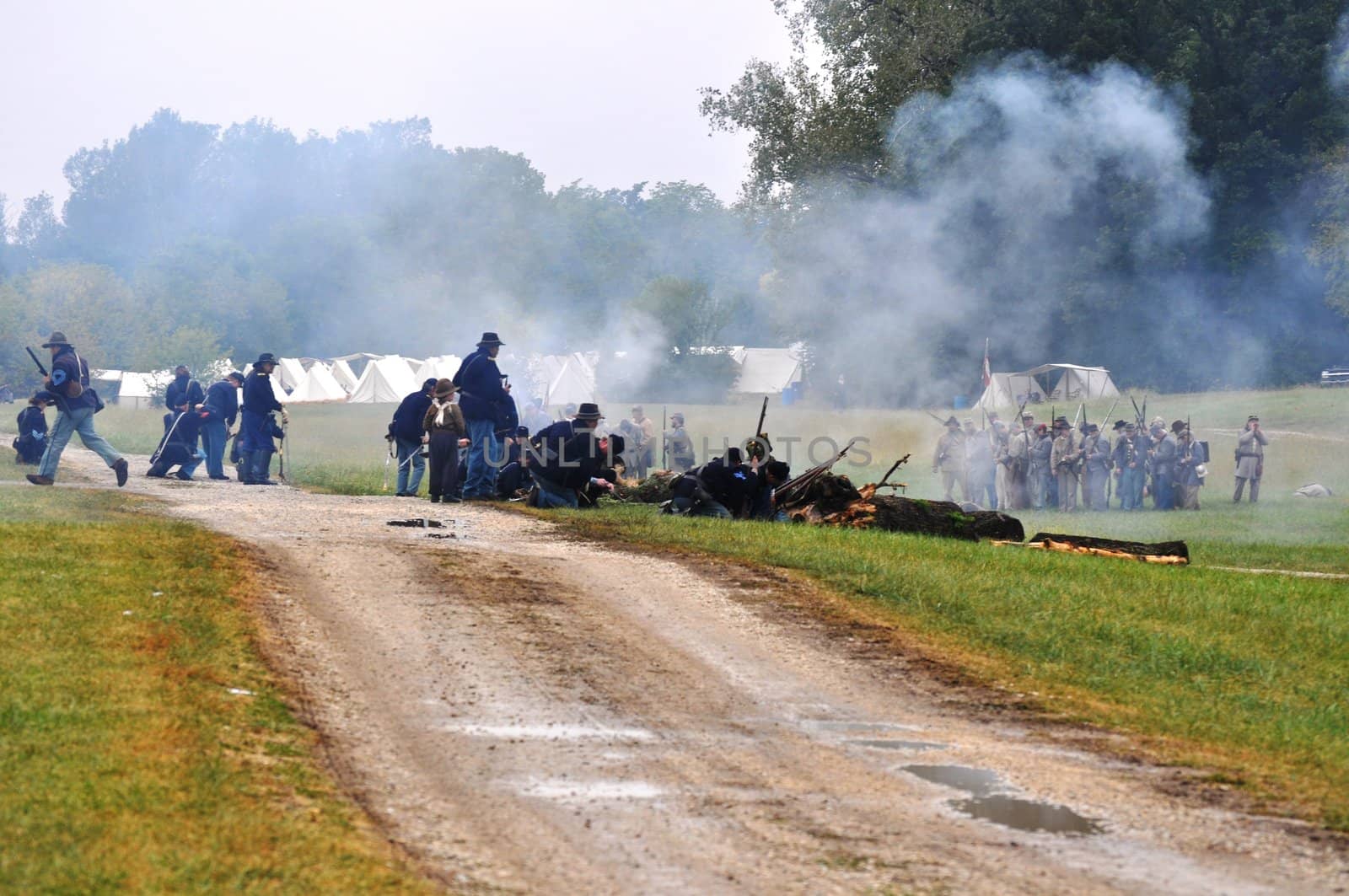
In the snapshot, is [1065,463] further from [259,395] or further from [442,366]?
[442,366]

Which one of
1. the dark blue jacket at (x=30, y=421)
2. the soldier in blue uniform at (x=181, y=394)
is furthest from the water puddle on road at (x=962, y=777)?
the dark blue jacket at (x=30, y=421)

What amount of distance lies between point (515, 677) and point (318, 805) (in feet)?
9.39

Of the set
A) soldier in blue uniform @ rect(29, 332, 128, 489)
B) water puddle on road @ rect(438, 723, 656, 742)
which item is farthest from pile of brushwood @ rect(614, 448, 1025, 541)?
water puddle on road @ rect(438, 723, 656, 742)

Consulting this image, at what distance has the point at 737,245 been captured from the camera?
10406 cm

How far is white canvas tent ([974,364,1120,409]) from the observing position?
4816cm

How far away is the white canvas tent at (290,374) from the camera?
79.9 meters

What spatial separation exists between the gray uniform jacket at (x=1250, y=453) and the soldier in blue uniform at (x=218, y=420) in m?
19.0

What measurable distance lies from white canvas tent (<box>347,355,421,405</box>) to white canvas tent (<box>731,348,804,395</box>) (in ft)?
54.8

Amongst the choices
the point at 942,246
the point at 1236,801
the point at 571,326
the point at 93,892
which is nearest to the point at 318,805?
the point at 93,892

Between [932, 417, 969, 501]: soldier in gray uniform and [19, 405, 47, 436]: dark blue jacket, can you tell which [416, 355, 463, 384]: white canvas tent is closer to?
[932, 417, 969, 501]: soldier in gray uniform

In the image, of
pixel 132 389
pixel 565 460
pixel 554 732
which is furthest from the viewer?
pixel 132 389

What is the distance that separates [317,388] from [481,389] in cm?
6094

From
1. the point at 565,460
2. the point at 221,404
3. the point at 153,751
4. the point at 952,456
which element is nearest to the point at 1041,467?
the point at 952,456

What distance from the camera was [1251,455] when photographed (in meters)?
30.3
